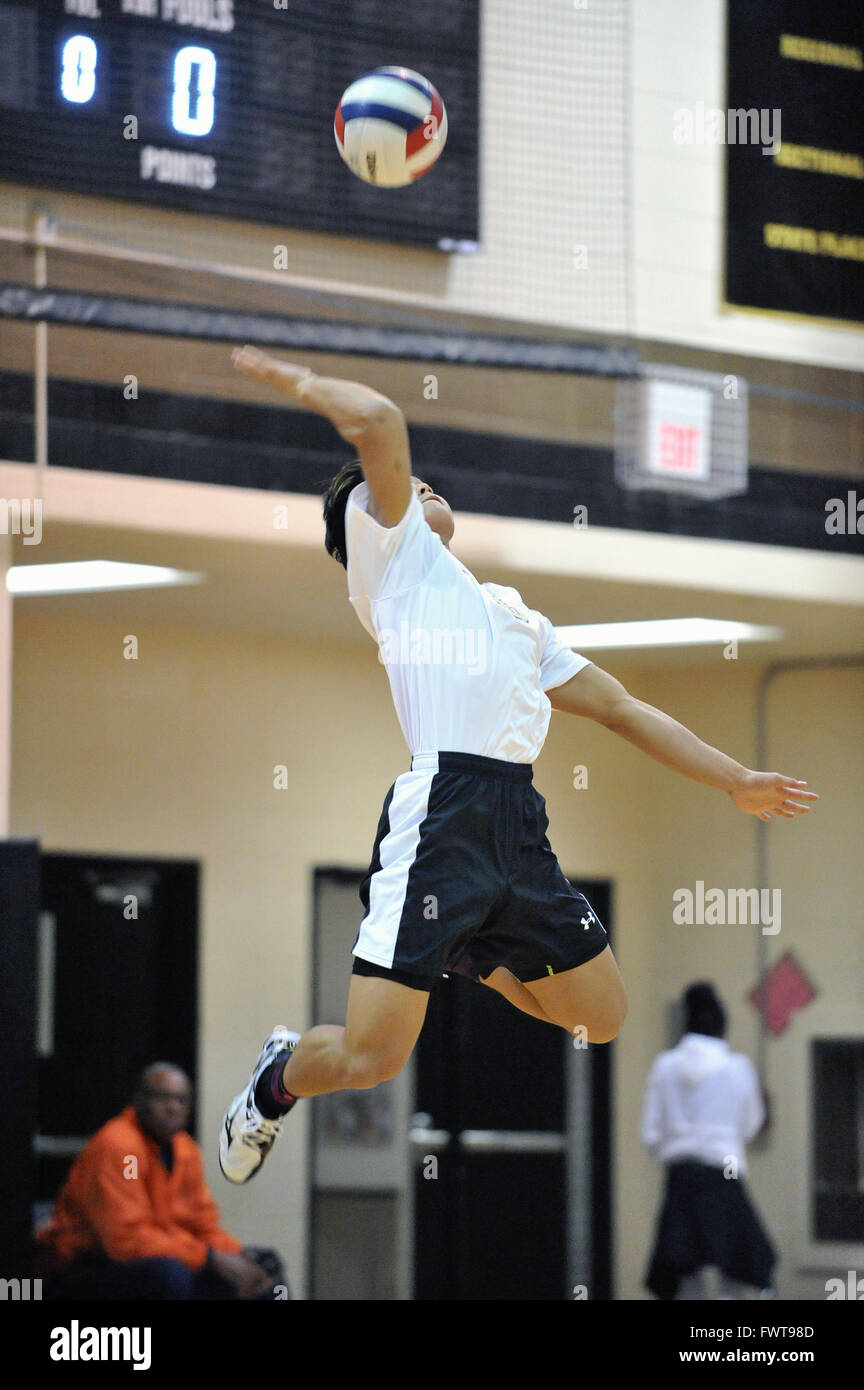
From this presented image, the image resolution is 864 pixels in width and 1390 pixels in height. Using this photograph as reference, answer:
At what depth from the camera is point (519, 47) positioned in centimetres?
866

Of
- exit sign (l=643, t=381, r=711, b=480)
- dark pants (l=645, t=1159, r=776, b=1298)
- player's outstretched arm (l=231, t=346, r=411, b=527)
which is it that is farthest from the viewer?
dark pants (l=645, t=1159, r=776, b=1298)

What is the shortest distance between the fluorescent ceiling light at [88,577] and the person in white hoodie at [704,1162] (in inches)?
121

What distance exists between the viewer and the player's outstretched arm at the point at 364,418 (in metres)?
4.15

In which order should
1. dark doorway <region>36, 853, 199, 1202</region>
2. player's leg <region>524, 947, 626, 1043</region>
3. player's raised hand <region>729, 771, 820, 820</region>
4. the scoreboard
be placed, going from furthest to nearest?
1. dark doorway <region>36, 853, 199, 1202</region>
2. the scoreboard
3. player's raised hand <region>729, 771, 820, 820</region>
4. player's leg <region>524, 947, 626, 1043</region>

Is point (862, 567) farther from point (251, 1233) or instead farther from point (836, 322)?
Answer: point (251, 1233)

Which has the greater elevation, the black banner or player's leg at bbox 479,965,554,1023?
the black banner

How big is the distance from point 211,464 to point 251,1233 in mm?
3472

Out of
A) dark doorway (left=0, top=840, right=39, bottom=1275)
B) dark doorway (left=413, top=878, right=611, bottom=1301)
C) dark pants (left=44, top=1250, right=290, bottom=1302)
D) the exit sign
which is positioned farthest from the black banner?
dark pants (left=44, top=1250, right=290, bottom=1302)

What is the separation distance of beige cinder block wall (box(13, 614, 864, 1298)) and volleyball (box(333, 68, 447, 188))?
3683mm

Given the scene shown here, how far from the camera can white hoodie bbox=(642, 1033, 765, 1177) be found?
9070 millimetres

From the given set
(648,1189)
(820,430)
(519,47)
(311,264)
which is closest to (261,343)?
(311,264)

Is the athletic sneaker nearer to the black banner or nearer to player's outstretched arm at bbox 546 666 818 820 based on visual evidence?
player's outstretched arm at bbox 546 666 818 820

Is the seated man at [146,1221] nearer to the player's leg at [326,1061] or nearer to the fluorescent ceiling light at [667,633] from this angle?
the fluorescent ceiling light at [667,633]

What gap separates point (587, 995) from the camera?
4449 mm
